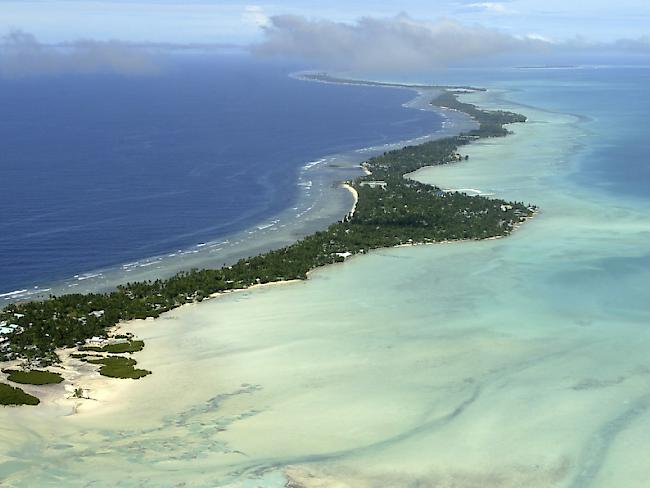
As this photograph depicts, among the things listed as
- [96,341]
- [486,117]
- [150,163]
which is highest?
[486,117]

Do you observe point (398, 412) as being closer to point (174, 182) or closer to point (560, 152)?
point (174, 182)

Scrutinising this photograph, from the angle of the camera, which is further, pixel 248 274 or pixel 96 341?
pixel 248 274

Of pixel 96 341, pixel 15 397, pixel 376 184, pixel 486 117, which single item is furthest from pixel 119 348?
pixel 486 117

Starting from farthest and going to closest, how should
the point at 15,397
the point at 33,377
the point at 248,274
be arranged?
the point at 248,274 < the point at 33,377 < the point at 15,397

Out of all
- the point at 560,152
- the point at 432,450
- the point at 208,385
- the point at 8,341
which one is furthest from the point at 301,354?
the point at 560,152

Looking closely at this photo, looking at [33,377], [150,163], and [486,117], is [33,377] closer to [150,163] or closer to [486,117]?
[150,163]

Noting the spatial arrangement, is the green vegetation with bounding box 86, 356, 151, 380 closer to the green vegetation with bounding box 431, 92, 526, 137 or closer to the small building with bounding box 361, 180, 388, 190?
the small building with bounding box 361, 180, 388, 190

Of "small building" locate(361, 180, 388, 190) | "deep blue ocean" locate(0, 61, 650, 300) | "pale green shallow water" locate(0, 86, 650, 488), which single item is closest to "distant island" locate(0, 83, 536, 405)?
"small building" locate(361, 180, 388, 190)
